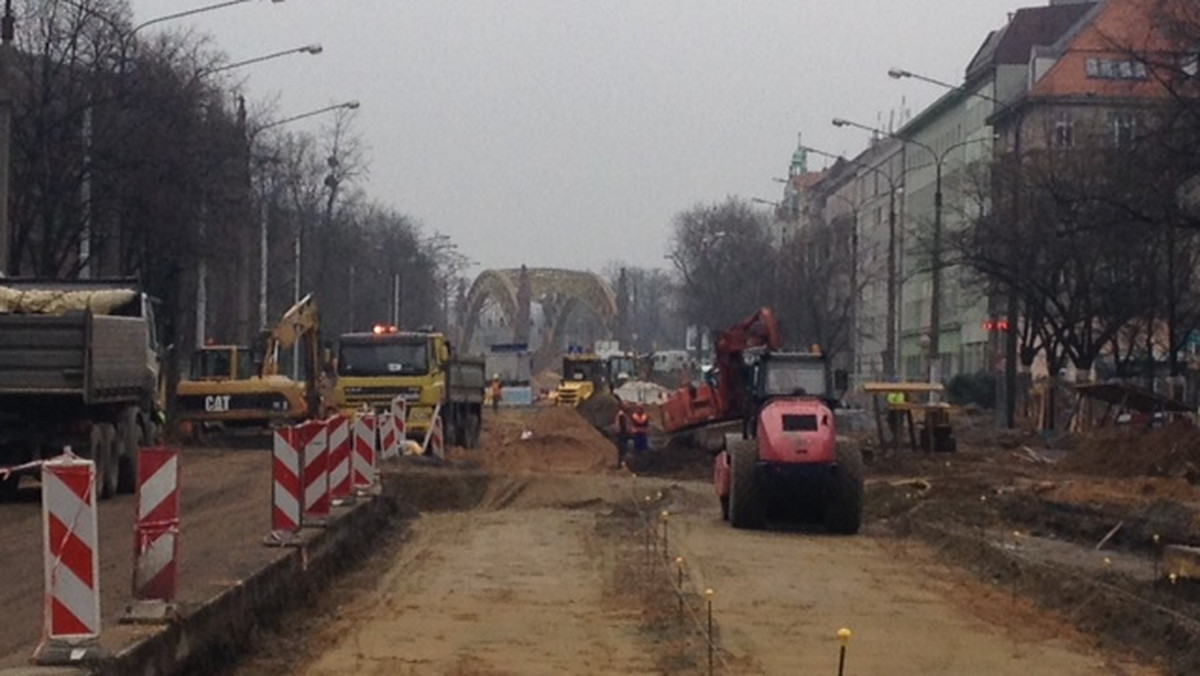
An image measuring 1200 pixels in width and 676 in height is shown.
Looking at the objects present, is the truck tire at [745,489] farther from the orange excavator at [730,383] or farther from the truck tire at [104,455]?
the truck tire at [104,455]

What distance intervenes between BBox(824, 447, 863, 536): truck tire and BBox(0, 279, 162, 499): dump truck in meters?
9.16

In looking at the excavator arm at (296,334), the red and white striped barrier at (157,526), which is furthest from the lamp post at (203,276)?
the red and white striped barrier at (157,526)

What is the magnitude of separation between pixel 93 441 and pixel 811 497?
938 centimetres

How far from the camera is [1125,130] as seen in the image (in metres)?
42.2

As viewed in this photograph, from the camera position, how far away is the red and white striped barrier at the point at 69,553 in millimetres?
10297

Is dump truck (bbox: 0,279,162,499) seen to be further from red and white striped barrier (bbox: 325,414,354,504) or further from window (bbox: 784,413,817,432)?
window (bbox: 784,413,817,432)

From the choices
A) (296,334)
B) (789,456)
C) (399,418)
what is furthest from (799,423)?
(296,334)

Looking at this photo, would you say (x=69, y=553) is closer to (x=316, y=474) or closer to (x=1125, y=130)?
(x=316, y=474)

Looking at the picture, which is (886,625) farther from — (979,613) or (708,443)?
(708,443)

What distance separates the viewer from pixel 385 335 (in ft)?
148

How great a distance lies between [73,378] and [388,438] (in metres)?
11.9

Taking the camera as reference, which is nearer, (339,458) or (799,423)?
(339,458)

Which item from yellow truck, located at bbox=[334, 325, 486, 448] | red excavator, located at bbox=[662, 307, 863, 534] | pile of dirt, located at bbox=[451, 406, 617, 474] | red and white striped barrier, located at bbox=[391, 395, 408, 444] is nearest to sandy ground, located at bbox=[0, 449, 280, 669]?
red and white striped barrier, located at bbox=[391, 395, 408, 444]

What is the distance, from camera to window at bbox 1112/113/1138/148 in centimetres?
3965
